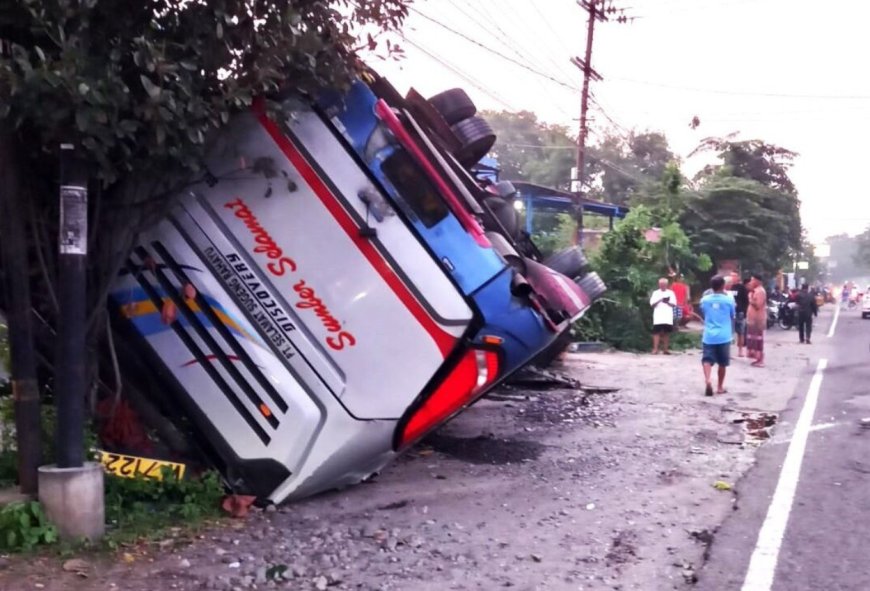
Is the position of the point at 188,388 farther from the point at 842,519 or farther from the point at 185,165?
the point at 842,519

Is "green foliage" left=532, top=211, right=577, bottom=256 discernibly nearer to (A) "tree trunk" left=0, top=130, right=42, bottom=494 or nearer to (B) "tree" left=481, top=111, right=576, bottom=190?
(A) "tree trunk" left=0, top=130, right=42, bottom=494

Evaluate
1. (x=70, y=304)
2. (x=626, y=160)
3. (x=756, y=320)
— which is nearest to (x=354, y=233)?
(x=70, y=304)

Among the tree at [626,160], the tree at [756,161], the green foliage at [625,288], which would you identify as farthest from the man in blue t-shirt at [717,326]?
the tree at [626,160]

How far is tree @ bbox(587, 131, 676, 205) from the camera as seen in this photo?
56250mm

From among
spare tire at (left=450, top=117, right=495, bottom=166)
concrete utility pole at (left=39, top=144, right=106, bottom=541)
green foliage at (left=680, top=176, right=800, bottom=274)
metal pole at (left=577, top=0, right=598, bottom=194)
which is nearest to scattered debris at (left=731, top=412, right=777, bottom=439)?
spare tire at (left=450, top=117, right=495, bottom=166)

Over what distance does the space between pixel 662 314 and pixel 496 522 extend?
1418 centimetres

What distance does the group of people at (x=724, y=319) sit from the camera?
41.1 ft

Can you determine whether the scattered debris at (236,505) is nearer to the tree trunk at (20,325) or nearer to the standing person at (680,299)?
the tree trunk at (20,325)

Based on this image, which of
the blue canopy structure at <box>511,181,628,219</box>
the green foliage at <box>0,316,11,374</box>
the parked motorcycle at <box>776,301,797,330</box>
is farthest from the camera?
the parked motorcycle at <box>776,301,797,330</box>

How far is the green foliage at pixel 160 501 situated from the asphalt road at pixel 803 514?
296 cm

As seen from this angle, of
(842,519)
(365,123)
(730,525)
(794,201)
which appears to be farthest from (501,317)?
(794,201)

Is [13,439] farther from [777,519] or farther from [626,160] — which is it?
[626,160]

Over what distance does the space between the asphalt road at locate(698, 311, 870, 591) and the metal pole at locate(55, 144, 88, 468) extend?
352cm

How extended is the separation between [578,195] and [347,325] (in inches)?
835
